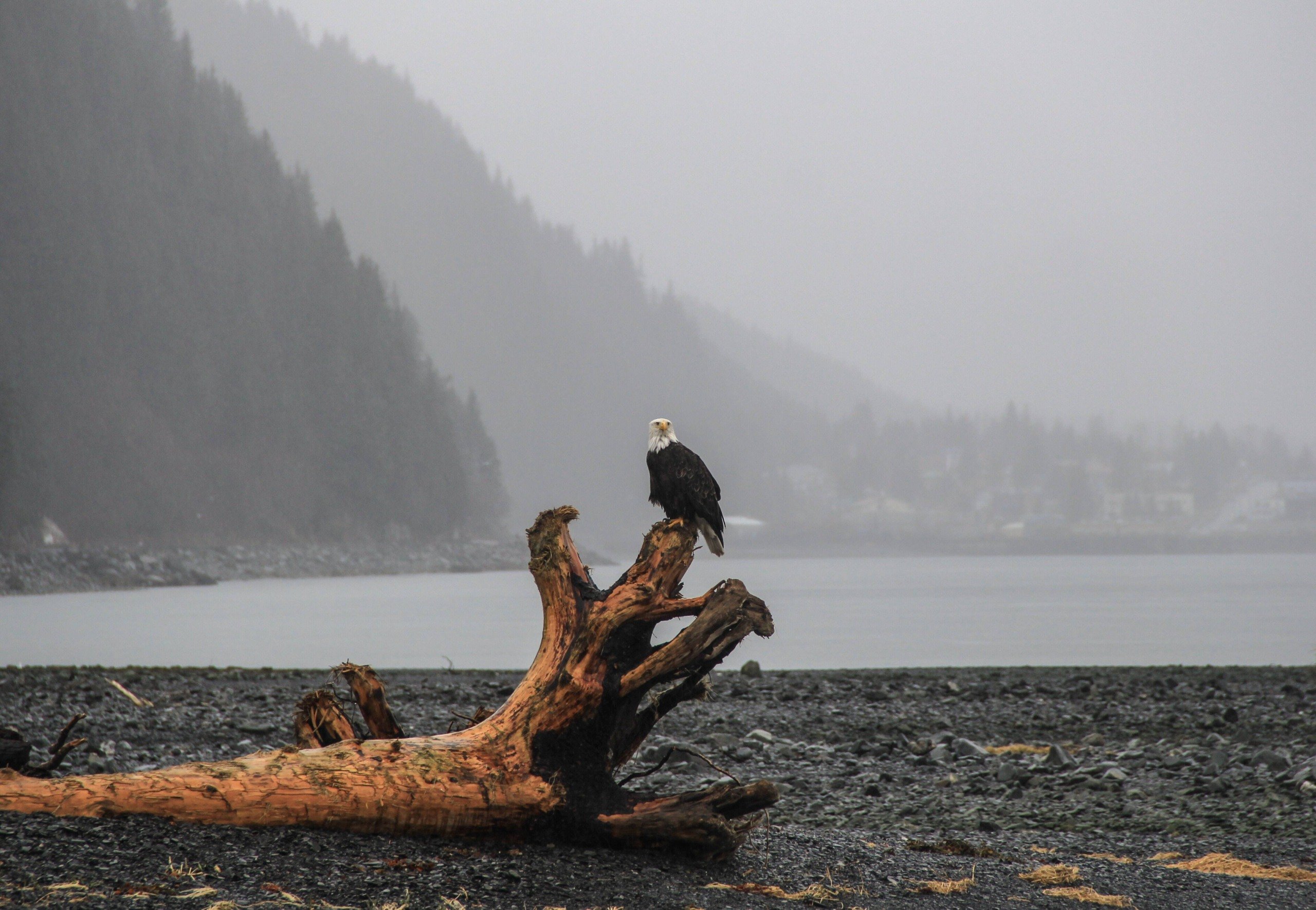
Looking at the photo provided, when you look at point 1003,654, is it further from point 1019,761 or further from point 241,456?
point 241,456

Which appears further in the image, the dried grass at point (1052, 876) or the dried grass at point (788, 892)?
the dried grass at point (1052, 876)

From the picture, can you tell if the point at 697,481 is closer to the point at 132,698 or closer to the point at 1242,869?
the point at 1242,869

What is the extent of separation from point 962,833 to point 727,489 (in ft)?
628

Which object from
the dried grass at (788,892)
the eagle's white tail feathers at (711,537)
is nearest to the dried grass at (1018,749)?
the eagle's white tail feathers at (711,537)

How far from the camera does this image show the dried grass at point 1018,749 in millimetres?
12586

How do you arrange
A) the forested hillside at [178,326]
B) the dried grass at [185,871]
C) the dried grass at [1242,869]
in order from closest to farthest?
the dried grass at [185,871] < the dried grass at [1242,869] < the forested hillside at [178,326]

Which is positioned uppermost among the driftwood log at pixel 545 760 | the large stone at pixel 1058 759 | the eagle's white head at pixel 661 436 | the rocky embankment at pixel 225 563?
the eagle's white head at pixel 661 436

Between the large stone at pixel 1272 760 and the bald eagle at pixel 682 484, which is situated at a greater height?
the bald eagle at pixel 682 484

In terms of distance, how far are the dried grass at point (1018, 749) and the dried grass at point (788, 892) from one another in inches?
280

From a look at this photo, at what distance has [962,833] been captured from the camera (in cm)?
864

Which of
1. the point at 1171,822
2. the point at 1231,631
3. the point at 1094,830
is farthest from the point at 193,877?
the point at 1231,631

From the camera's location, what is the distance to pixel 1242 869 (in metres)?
7.41

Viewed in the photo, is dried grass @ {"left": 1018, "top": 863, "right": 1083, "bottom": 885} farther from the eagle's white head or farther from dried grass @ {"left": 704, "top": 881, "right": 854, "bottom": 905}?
the eagle's white head

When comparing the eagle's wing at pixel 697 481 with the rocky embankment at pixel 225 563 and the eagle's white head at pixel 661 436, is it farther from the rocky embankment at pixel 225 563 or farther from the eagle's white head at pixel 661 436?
the rocky embankment at pixel 225 563
